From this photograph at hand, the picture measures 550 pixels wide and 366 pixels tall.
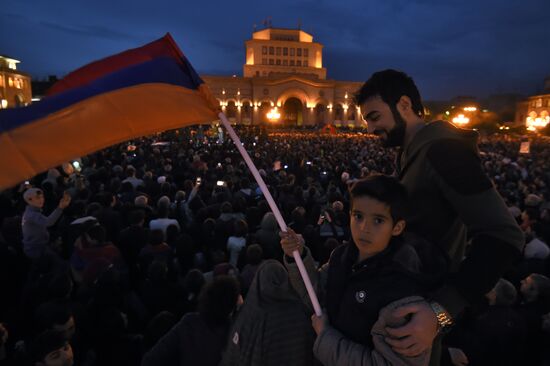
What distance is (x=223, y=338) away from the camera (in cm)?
282

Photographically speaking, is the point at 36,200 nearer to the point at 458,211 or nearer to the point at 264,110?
the point at 458,211

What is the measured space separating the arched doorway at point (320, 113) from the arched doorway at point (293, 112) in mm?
4452

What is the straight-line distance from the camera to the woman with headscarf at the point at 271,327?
7.97ft

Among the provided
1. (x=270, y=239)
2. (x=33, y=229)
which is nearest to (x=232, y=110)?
(x=33, y=229)

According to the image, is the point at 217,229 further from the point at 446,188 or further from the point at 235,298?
the point at 446,188

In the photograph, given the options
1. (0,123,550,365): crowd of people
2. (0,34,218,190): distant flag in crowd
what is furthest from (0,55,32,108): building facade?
(0,34,218,190): distant flag in crowd

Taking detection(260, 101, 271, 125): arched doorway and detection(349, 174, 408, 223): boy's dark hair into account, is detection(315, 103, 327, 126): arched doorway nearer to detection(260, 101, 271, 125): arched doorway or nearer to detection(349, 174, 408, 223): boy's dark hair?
detection(260, 101, 271, 125): arched doorway

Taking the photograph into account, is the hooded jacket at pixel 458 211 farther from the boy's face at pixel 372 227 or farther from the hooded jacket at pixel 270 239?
the hooded jacket at pixel 270 239

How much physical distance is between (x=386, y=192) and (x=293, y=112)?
74912 millimetres

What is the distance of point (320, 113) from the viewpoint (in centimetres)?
7094

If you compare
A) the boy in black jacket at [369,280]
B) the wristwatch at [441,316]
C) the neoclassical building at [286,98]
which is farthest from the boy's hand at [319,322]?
the neoclassical building at [286,98]

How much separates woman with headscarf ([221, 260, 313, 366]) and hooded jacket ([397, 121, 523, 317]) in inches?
38.8

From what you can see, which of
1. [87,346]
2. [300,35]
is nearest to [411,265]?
[87,346]

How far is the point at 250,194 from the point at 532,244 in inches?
243
